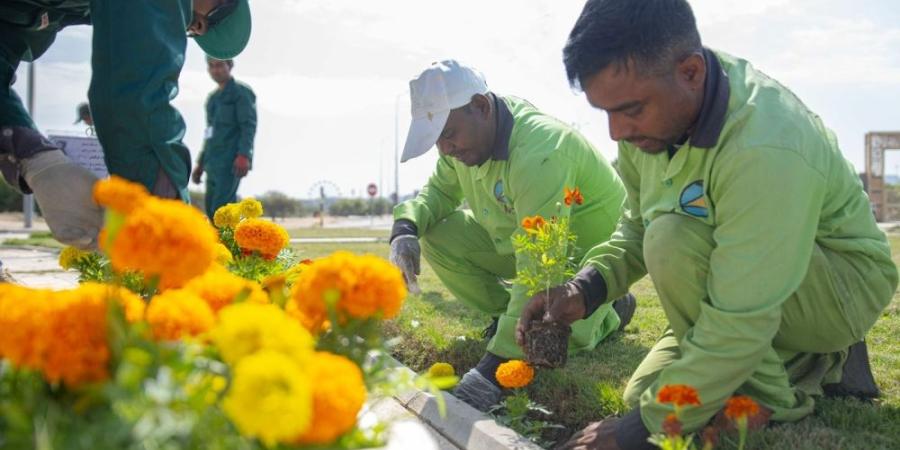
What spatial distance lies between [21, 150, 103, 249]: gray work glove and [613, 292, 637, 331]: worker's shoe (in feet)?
9.11

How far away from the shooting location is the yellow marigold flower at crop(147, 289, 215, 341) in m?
Result: 1.03

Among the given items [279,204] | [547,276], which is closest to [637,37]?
[547,276]

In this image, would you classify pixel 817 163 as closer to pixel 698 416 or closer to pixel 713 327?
pixel 713 327

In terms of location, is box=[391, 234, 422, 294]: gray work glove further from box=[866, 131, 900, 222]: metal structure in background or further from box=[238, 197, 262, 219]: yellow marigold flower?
box=[866, 131, 900, 222]: metal structure in background

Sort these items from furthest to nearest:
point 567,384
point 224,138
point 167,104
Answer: point 224,138
point 567,384
point 167,104

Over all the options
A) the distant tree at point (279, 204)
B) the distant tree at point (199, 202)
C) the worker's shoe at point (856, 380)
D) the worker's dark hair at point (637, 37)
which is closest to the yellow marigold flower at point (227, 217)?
the distant tree at point (199, 202)

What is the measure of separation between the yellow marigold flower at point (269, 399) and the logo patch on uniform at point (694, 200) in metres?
1.74

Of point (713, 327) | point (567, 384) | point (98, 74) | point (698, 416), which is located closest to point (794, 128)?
point (713, 327)

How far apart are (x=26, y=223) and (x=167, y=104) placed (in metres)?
21.3

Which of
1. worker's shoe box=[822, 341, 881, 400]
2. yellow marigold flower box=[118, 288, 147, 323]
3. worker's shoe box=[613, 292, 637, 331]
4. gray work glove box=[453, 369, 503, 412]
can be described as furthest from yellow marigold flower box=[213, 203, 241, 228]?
worker's shoe box=[822, 341, 881, 400]

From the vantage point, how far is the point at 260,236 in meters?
2.11

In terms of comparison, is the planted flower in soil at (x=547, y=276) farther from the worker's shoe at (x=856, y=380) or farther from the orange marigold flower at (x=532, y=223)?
the worker's shoe at (x=856, y=380)

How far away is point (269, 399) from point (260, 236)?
1.43 metres

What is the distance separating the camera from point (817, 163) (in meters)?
1.94
